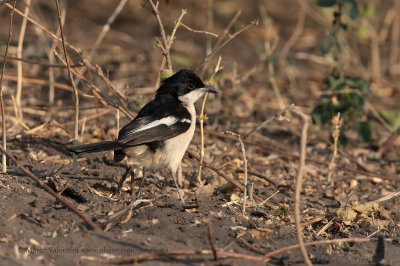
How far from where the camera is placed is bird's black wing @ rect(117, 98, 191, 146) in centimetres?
535

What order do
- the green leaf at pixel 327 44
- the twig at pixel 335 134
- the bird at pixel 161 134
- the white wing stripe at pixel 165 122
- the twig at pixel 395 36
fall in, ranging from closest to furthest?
the bird at pixel 161 134
the white wing stripe at pixel 165 122
the twig at pixel 335 134
the green leaf at pixel 327 44
the twig at pixel 395 36

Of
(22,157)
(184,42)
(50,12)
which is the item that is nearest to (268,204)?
(22,157)

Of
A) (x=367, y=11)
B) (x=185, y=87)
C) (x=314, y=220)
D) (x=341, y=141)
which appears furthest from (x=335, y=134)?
(x=367, y=11)

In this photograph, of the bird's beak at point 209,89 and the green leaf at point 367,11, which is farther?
the green leaf at point 367,11

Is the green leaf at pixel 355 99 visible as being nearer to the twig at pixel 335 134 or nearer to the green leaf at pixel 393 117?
the twig at pixel 335 134

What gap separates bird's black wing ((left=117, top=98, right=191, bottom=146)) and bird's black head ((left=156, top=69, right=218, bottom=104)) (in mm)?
201

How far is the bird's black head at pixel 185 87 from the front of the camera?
19.8ft

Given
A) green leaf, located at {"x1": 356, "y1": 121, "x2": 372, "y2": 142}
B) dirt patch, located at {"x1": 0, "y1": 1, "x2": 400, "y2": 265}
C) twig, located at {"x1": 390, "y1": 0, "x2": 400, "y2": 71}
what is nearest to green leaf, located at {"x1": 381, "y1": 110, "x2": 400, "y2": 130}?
dirt patch, located at {"x1": 0, "y1": 1, "x2": 400, "y2": 265}

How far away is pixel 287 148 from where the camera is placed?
7.95 metres

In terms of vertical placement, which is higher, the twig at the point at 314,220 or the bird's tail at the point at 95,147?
the bird's tail at the point at 95,147

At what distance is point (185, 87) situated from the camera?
6.09 m

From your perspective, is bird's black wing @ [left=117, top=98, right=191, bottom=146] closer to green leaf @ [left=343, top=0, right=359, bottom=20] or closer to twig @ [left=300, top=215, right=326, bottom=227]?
twig @ [left=300, top=215, right=326, bottom=227]

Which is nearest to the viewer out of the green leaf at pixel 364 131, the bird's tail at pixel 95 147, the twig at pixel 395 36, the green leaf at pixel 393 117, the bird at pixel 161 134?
the bird's tail at pixel 95 147

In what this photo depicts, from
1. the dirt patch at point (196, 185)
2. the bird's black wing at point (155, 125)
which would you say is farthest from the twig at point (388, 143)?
the bird's black wing at point (155, 125)
